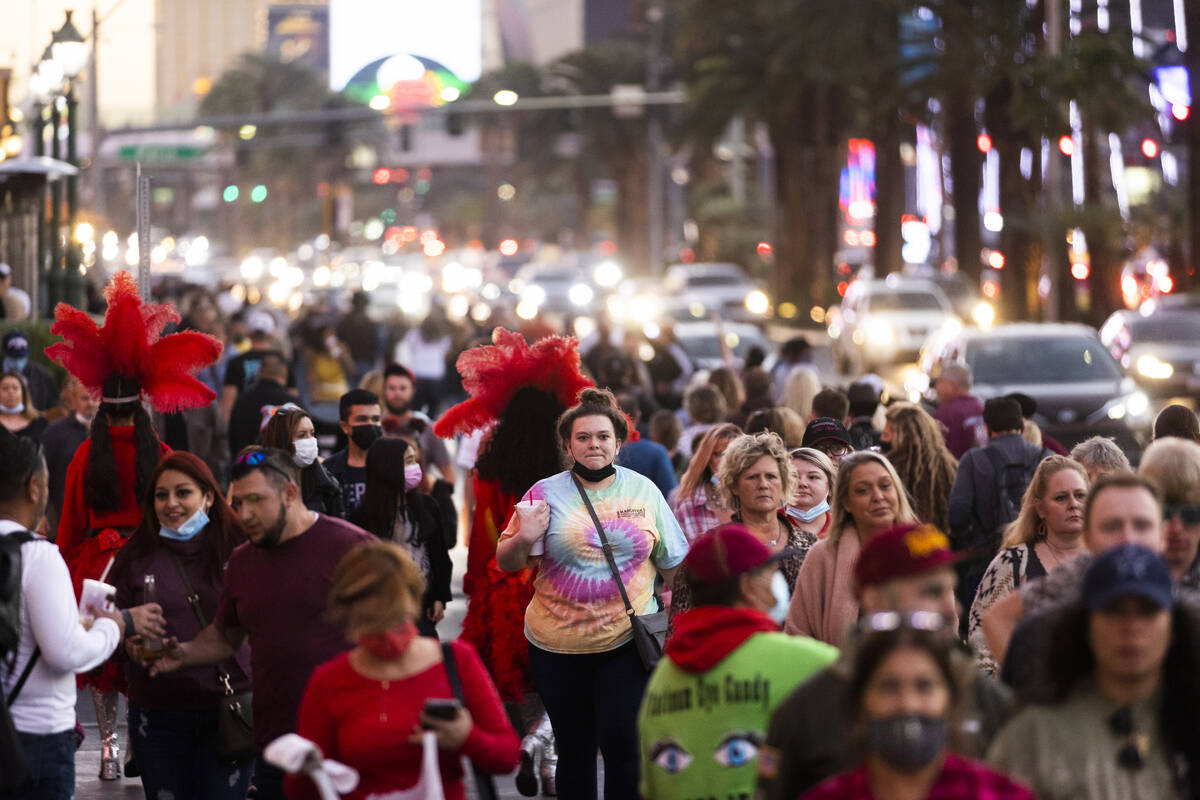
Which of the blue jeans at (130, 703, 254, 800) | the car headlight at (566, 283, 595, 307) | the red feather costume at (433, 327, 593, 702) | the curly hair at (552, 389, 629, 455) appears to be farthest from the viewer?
the car headlight at (566, 283, 595, 307)

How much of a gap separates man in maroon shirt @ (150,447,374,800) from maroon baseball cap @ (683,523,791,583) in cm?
161

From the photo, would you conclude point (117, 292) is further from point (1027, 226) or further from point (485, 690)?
point (1027, 226)

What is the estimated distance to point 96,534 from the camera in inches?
334

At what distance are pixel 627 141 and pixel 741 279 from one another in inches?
903

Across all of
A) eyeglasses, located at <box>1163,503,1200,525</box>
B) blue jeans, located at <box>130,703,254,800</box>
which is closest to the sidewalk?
blue jeans, located at <box>130,703,254,800</box>

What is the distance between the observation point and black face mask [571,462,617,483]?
755cm

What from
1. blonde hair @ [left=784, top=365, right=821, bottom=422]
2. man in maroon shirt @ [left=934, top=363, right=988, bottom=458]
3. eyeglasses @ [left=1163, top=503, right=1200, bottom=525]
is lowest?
eyeglasses @ [left=1163, top=503, right=1200, bottom=525]

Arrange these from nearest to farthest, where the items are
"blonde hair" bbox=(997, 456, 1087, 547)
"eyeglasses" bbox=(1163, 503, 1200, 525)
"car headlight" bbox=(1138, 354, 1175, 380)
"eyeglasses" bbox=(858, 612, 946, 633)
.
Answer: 1. "eyeglasses" bbox=(858, 612, 946, 633)
2. "eyeglasses" bbox=(1163, 503, 1200, 525)
3. "blonde hair" bbox=(997, 456, 1087, 547)
4. "car headlight" bbox=(1138, 354, 1175, 380)

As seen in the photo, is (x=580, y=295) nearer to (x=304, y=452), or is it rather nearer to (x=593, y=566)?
(x=304, y=452)

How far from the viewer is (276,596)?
6.21 meters

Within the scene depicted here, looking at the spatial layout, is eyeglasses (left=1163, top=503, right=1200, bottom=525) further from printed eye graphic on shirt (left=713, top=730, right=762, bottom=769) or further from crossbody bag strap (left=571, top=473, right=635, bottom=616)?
crossbody bag strap (left=571, top=473, right=635, bottom=616)

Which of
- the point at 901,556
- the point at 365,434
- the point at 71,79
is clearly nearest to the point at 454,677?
the point at 901,556

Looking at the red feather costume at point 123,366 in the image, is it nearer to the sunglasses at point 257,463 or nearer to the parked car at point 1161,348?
the sunglasses at point 257,463

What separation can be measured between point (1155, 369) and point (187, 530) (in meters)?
21.4
